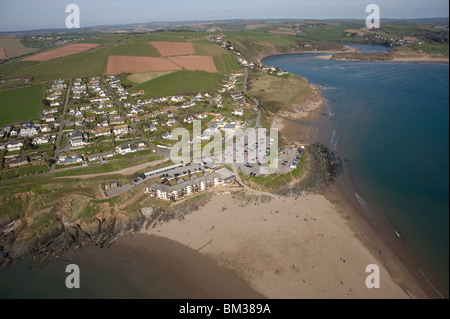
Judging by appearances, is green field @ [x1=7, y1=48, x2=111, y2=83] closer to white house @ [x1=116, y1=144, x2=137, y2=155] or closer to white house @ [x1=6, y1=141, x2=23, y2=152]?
white house @ [x1=6, y1=141, x2=23, y2=152]

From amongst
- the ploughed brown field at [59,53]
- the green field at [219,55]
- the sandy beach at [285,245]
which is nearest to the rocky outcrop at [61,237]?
the sandy beach at [285,245]

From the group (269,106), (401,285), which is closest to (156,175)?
(401,285)

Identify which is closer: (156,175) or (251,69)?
(156,175)

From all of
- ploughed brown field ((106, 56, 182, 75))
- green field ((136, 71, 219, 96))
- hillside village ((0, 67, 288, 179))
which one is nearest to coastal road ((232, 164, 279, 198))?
hillside village ((0, 67, 288, 179))

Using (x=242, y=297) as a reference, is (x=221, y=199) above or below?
above

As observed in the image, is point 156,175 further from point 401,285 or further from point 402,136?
point 402,136

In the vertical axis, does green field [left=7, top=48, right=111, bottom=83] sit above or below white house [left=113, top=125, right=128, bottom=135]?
above

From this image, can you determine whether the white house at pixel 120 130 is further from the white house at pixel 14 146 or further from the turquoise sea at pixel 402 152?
the turquoise sea at pixel 402 152
